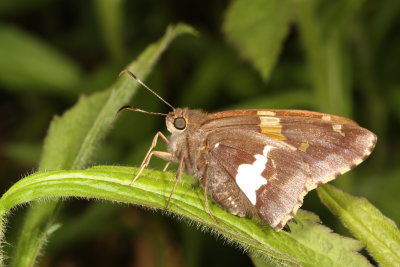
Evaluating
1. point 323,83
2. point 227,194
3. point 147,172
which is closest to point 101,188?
point 147,172

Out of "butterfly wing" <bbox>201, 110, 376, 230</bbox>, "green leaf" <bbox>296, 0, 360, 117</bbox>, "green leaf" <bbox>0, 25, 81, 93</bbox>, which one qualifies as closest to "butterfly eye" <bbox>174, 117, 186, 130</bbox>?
"butterfly wing" <bbox>201, 110, 376, 230</bbox>

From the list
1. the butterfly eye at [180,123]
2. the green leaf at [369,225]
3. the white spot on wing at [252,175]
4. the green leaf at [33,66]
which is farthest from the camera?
the green leaf at [33,66]

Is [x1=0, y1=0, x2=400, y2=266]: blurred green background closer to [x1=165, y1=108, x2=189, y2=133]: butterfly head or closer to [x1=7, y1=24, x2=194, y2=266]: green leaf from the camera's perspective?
[x1=7, y1=24, x2=194, y2=266]: green leaf

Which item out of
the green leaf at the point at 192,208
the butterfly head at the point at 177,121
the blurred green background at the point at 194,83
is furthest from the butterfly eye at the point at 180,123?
the blurred green background at the point at 194,83

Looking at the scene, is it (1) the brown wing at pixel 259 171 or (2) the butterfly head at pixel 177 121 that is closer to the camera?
(1) the brown wing at pixel 259 171

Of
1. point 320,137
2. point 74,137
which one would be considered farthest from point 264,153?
point 74,137

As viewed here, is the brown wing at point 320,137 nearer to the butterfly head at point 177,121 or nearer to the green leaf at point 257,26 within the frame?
the butterfly head at point 177,121

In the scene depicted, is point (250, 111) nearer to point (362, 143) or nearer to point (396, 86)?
point (362, 143)

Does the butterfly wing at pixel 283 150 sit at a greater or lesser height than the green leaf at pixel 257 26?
lesser
